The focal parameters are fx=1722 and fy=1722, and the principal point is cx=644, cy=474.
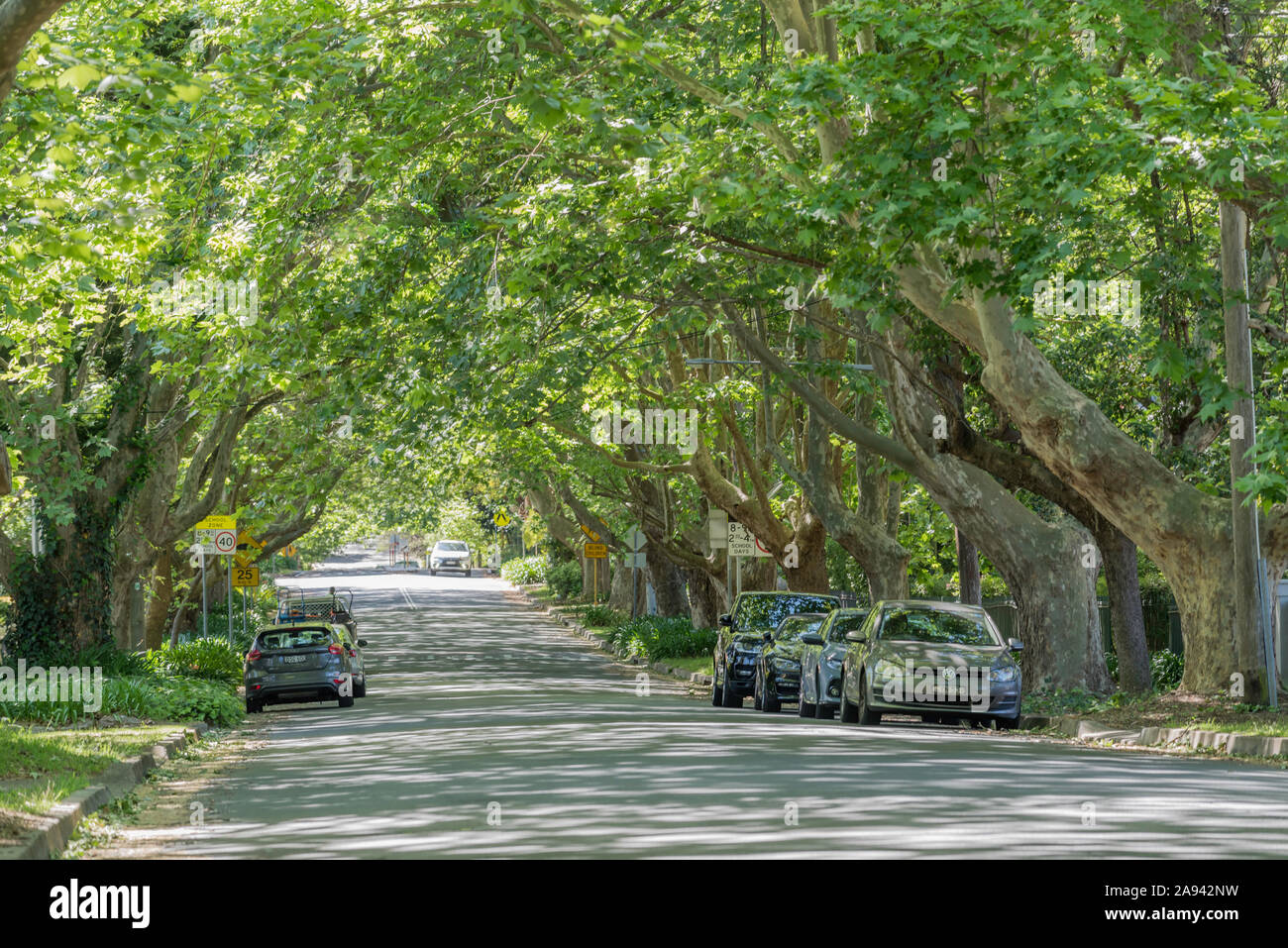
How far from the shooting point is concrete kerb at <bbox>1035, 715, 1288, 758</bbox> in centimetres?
1719

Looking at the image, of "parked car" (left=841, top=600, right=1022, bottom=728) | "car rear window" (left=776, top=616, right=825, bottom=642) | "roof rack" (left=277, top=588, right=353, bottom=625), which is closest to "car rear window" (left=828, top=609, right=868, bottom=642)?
"car rear window" (left=776, top=616, right=825, bottom=642)

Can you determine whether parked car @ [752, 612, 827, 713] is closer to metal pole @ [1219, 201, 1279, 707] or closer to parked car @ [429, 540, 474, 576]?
metal pole @ [1219, 201, 1279, 707]

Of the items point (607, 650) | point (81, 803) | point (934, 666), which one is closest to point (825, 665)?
point (934, 666)

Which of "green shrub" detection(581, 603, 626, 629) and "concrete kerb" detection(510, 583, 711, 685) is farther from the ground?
"green shrub" detection(581, 603, 626, 629)

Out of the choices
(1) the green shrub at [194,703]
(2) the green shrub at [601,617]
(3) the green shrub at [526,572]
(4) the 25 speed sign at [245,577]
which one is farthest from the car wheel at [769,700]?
(3) the green shrub at [526,572]

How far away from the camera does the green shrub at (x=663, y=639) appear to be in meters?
41.4

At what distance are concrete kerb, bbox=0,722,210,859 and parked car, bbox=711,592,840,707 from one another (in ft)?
33.1

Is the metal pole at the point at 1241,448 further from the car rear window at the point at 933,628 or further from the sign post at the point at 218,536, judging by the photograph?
the sign post at the point at 218,536

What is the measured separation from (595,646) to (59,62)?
40.1 meters

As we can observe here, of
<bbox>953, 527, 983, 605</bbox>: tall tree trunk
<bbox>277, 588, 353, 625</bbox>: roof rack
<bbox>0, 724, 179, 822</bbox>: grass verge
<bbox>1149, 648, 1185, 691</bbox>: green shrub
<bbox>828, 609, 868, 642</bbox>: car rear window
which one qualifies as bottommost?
<bbox>1149, 648, 1185, 691</bbox>: green shrub

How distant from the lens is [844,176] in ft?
56.0

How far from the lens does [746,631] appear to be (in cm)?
2778

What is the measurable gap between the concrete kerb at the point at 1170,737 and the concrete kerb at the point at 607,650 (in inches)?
547

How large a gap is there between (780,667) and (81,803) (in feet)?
48.2
